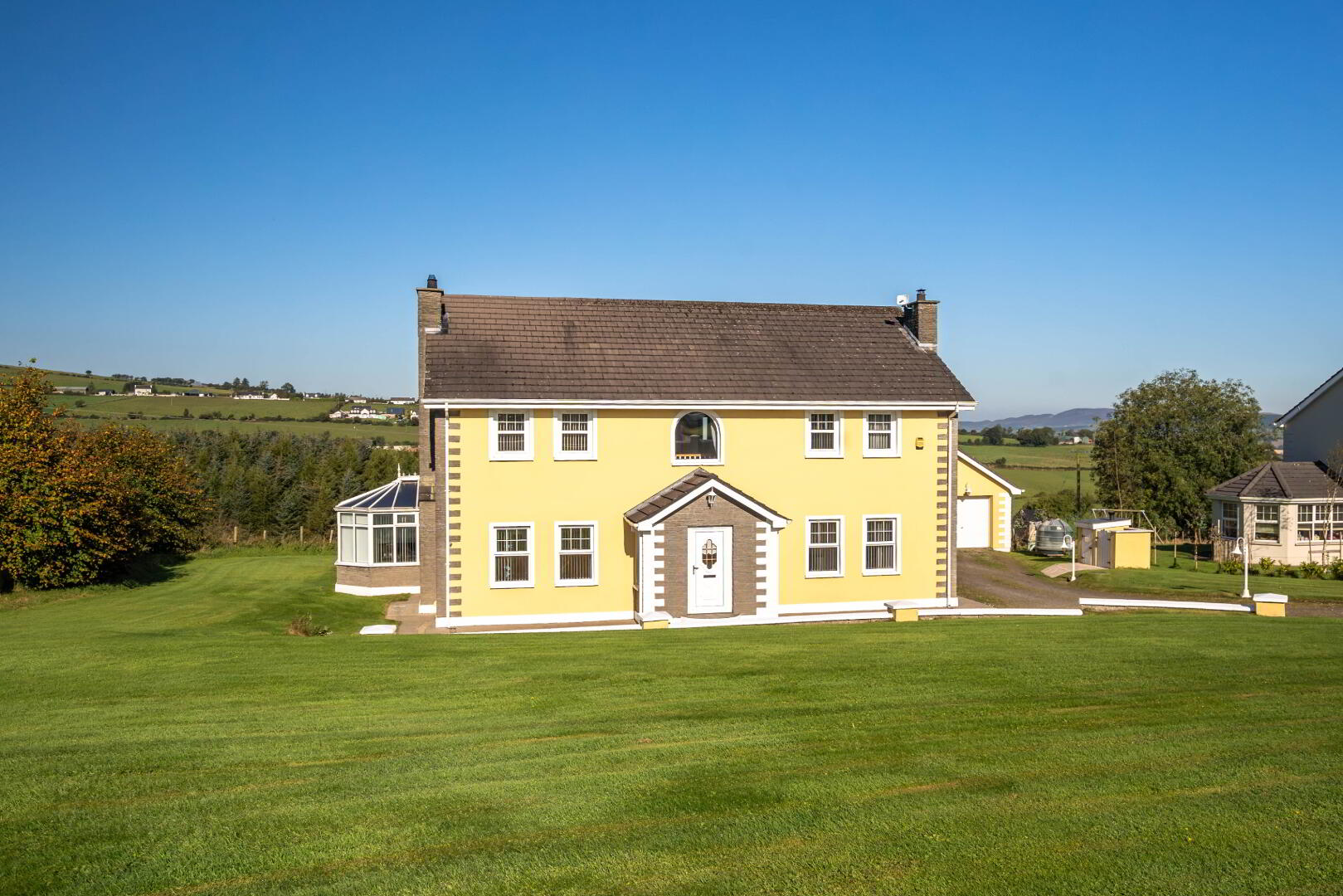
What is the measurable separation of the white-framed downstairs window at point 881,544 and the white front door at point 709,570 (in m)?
4.20

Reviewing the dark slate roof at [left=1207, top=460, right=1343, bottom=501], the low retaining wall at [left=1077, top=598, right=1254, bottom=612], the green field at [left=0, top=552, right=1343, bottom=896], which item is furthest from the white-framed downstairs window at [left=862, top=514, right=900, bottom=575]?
the dark slate roof at [left=1207, top=460, right=1343, bottom=501]

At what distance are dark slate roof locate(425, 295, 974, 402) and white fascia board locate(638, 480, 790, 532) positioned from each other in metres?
2.41

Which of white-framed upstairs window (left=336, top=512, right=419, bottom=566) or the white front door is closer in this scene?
the white front door

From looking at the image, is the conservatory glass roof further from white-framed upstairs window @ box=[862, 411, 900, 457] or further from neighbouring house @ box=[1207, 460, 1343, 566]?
neighbouring house @ box=[1207, 460, 1343, 566]

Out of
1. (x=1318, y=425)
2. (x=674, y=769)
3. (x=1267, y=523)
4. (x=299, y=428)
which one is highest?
(x=299, y=428)

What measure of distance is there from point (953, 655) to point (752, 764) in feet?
21.4

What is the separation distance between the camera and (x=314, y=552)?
44.9 meters

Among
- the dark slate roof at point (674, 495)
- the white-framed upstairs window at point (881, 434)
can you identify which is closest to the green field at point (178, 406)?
the dark slate roof at point (674, 495)

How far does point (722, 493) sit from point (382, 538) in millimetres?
12564

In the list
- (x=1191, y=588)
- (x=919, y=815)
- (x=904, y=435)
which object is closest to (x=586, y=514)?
(x=904, y=435)

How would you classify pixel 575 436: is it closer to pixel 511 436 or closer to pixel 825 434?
pixel 511 436

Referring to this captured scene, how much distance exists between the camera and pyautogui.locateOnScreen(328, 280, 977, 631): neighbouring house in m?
22.2

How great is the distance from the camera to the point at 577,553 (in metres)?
22.8

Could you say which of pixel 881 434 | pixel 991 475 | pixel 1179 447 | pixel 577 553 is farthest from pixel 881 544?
pixel 1179 447
